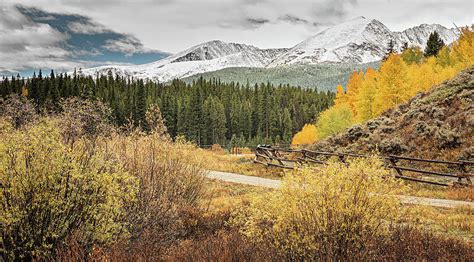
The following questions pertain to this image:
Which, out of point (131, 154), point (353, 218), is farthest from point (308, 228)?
point (131, 154)

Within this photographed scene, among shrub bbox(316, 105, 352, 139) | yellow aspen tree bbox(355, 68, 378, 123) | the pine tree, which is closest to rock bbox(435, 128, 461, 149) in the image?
yellow aspen tree bbox(355, 68, 378, 123)

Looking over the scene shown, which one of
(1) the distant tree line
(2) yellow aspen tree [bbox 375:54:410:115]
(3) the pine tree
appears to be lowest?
(1) the distant tree line

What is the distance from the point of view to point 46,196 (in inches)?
221

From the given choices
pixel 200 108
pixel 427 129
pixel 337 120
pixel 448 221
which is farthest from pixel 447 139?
pixel 200 108

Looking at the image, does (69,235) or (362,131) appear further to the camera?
(362,131)

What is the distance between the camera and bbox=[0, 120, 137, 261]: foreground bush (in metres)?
5.50

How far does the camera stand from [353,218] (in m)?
5.68

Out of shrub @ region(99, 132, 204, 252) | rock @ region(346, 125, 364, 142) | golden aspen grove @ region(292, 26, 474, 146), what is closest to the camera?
shrub @ region(99, 132, 204, 252)

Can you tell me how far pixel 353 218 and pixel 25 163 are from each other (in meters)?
4.90

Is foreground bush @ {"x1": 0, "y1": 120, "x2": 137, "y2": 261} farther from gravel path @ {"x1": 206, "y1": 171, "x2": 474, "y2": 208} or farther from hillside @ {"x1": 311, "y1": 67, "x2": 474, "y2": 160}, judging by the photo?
hillside @ {"x1": 311, "y1": 67, "x2": 474, "y2": 160}

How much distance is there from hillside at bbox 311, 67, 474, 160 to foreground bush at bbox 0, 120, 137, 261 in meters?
16.1

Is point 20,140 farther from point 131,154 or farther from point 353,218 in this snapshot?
point 353,218

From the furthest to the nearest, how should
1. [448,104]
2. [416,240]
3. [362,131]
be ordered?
[362,131], [448,104], [416,240]

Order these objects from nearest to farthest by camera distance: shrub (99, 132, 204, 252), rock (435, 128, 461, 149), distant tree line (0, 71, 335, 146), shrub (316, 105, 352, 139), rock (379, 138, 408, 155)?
shrub (99, 132, 204, 252), rock (435, 128, 461, 149), rock (379, 138, 408, 155), shrub (316, 105, 352, 139), distant tree line (0, 71, 335, 146)
